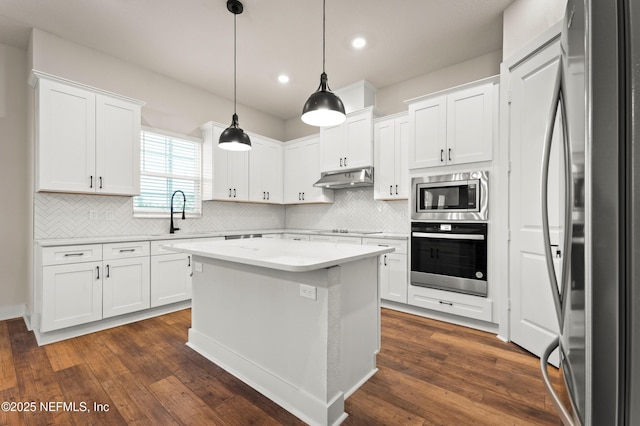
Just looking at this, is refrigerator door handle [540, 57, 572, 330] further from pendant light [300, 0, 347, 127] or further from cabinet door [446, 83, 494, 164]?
cabinet door [446, 83, 494, 164]

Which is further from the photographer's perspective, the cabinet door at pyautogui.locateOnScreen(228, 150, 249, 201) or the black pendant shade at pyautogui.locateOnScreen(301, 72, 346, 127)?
the cabinet door at pyautogui.locateOnScreen(228, 150, 249, 201)

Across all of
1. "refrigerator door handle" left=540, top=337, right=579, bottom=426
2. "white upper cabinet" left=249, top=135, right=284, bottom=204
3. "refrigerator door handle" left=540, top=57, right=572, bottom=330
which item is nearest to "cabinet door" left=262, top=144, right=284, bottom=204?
"white upper cabinet" left=249, top=135, right=284, bottom=204

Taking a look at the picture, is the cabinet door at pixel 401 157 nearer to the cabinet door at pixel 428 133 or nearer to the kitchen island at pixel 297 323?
the cabinet door at pixel 428 133

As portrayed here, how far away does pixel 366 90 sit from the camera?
4.47m

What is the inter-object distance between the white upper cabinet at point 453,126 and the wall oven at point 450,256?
2.46 feet

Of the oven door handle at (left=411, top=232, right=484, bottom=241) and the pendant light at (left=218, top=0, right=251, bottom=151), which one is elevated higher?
the pendant light at (left=218, top=0, right=251, bottom=151)

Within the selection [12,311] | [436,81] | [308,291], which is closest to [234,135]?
[308,291]

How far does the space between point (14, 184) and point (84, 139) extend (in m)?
1.08

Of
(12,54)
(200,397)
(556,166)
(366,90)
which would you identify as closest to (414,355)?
(200,397)

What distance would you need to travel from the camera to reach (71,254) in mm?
2936

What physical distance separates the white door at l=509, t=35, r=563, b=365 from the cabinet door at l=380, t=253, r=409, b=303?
1153mm

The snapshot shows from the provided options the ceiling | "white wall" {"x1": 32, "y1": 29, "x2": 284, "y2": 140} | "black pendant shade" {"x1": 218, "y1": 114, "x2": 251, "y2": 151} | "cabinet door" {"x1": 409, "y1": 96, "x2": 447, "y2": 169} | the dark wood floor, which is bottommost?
the dark wood floor

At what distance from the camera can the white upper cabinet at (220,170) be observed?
14.7ft

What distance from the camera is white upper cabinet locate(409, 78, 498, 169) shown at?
3086 millimetres
